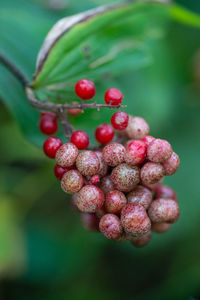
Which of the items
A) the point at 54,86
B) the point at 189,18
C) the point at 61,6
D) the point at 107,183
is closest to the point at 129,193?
the point at 107,183

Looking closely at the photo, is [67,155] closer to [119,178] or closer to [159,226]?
[119,178]

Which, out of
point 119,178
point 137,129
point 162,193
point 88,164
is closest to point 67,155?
point 88,164

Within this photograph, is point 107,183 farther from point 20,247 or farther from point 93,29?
point 20,247

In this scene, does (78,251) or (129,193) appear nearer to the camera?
(129,193)

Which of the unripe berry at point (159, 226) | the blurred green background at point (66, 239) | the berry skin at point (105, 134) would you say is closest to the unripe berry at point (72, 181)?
the berry skin at point (105, 134)

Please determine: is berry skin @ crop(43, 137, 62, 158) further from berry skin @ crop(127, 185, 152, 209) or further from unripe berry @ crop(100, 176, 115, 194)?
berry skin @ crop(127, 185, 152, 209)
